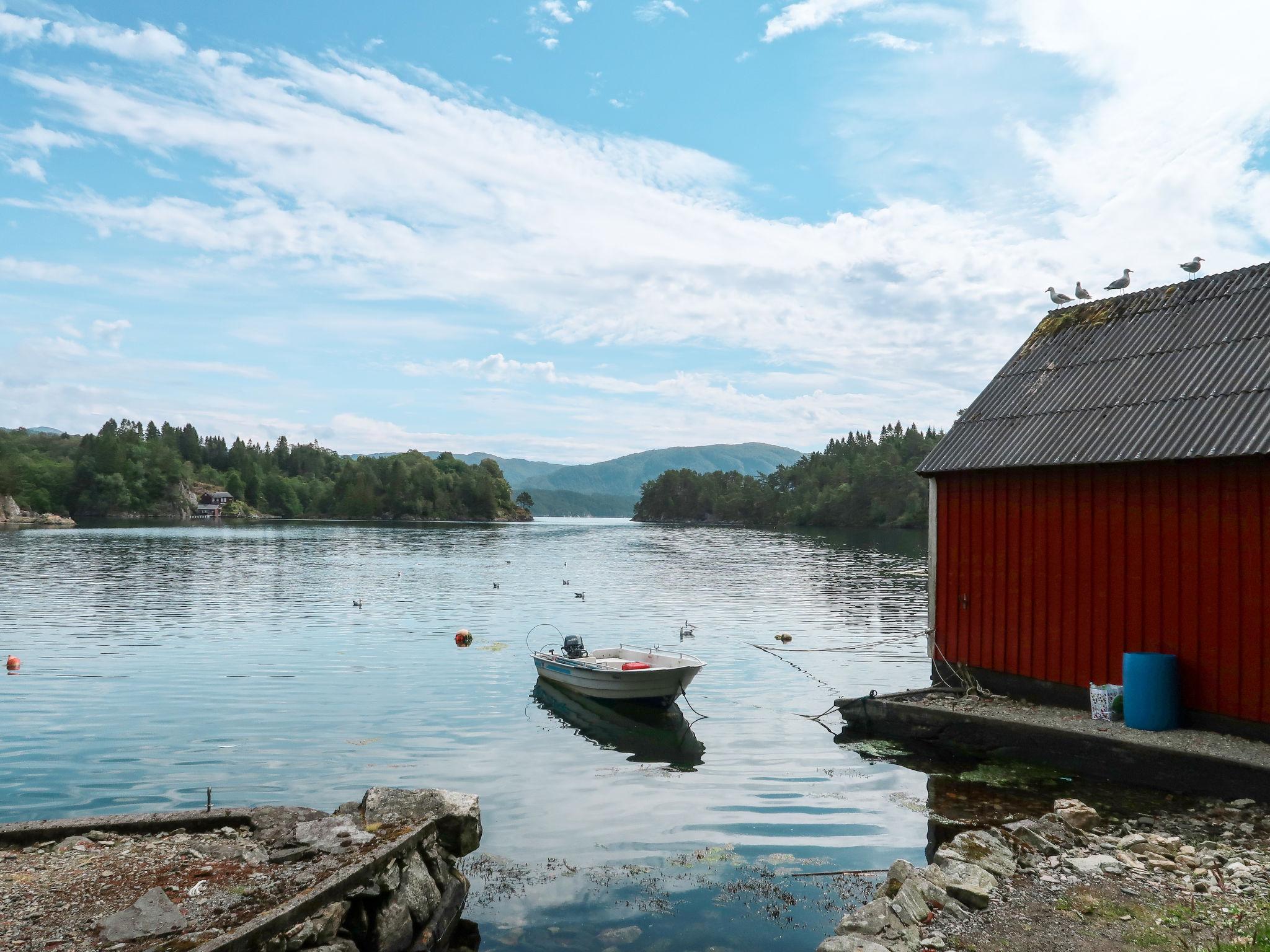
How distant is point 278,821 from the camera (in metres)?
10.1

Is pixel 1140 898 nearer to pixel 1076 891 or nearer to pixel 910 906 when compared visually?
pixel 1076 891

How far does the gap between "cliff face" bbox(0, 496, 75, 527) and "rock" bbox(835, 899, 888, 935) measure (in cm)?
15573

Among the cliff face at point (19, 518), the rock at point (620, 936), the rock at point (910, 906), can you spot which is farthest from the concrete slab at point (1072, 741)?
the cliff face at point (19, 518)

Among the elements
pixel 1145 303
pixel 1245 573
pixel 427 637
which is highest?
pixel 1145 303

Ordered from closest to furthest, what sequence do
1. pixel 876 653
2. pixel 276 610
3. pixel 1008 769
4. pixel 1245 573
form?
pixel 1245 573 → pixel 1008 769 → pixel 876 653 → pixel 276 610

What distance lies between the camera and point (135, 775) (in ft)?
50.2

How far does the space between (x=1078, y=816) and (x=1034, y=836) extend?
47.0 inches

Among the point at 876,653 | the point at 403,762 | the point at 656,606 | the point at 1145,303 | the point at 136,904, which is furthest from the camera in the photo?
the point at 656,606

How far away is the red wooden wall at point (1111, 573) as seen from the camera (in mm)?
13070

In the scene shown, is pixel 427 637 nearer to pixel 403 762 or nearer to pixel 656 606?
pixel 656 606

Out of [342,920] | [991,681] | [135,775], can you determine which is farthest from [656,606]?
[342,920]

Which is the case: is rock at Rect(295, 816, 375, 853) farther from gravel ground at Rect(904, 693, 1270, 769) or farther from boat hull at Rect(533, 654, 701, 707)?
boat hull at Rect(533, 654, 701, 707)

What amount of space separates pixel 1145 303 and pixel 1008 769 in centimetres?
967

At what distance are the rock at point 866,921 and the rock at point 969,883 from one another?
0.75 meters
